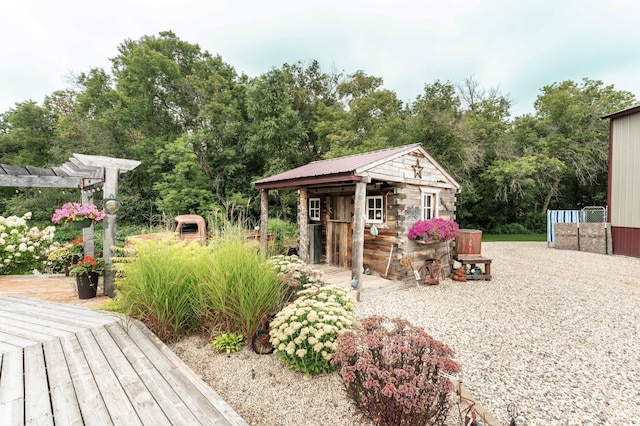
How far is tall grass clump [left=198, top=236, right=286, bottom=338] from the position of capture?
2.90 m

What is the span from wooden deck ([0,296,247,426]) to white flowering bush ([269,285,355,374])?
0.73 meters

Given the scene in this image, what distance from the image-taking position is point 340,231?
7.15 metres

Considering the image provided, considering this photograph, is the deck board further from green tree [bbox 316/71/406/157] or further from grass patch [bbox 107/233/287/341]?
green tree [bbox 316/71/406/157]

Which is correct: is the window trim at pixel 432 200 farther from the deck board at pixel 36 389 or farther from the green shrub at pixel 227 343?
the deck board at pixel 36 389

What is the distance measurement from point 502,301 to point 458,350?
2685mm

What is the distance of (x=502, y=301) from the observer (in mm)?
5207

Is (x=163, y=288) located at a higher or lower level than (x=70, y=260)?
higher

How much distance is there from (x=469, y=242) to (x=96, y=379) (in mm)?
7317

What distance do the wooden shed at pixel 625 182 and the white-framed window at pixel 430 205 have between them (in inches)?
330

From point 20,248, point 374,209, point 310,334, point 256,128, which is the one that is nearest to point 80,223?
point 20,248

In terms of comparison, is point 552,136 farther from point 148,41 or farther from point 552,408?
point 148,41

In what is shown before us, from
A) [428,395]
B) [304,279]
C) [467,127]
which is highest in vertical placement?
[467,127]

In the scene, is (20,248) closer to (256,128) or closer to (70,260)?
(70,260)

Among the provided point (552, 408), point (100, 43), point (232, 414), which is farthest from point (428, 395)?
point (100, 43)
